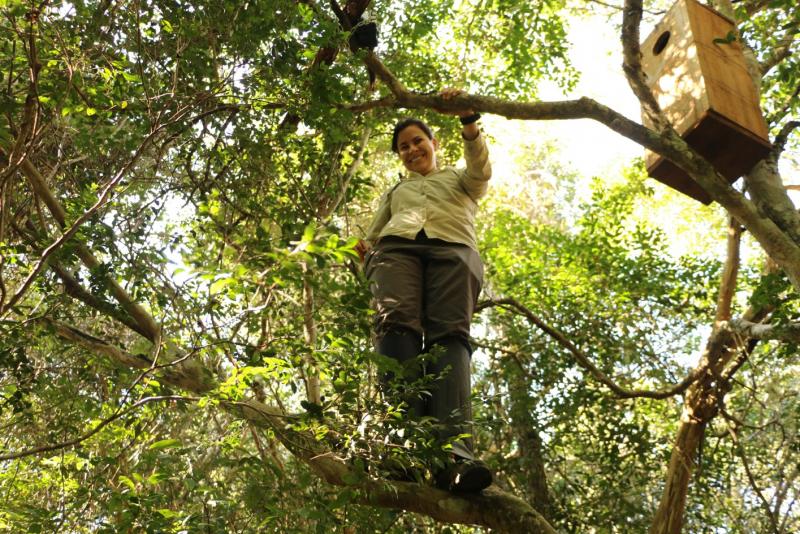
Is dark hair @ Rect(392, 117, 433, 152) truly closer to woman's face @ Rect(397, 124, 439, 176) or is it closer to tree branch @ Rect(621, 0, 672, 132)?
woman's face @ Rect(397, 124, 439, 176)

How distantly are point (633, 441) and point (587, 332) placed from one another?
87 cm

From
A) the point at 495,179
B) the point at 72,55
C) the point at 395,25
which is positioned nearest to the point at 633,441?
the point at 395,25

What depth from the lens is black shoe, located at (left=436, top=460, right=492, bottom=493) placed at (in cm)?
257

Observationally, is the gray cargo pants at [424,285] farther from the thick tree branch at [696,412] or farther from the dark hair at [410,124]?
the thick tree branch at [696,412]

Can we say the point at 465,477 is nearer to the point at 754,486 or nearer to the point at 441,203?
the point at 441,203

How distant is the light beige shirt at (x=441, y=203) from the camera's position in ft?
10.8

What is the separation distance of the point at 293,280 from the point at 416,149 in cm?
181

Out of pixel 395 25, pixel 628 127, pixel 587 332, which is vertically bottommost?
pixel 628 127

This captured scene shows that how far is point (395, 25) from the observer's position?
5.70 m

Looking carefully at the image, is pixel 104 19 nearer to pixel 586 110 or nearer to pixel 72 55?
pixel 72 55

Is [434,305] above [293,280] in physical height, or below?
above

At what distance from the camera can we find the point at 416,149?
3.61 metres

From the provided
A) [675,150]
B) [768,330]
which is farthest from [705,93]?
[768,330]

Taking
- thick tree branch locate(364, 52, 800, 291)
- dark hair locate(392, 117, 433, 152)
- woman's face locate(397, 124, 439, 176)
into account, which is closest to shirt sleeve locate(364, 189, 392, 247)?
woman's face locate(397, 124, 439, 176)
